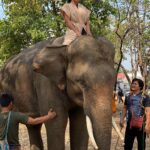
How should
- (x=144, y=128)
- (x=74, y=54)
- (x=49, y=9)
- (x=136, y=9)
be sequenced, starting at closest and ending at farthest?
(x=74, y=54) < (x=144, y=128) < (x=49, y=9) < (x=136, y=9)

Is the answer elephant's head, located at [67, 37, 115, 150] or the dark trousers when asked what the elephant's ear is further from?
the dark trousers

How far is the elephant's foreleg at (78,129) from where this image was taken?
684 centimetres

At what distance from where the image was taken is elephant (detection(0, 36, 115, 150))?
5.43 metres

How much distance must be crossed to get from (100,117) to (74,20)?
1654mm

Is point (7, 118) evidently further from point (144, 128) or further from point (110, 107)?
point (144, 128)

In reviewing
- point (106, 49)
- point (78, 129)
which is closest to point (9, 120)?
point (106, 49)

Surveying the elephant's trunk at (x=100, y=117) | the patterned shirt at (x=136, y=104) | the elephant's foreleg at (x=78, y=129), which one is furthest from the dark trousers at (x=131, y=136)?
the elephant's trunk at (x=100, y=117)

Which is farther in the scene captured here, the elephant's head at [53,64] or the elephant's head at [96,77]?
the elephant's head at [53,64]

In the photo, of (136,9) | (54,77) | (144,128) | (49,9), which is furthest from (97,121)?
(136,9)

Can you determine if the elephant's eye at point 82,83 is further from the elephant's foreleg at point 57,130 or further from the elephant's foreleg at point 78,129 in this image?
the elephant's foreleg at point 78,129

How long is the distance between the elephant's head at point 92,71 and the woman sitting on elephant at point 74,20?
28cm

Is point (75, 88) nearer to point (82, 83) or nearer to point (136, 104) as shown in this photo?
point (82, 83)

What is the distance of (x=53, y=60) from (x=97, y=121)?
3.68ft

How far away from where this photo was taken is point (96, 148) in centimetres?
519
